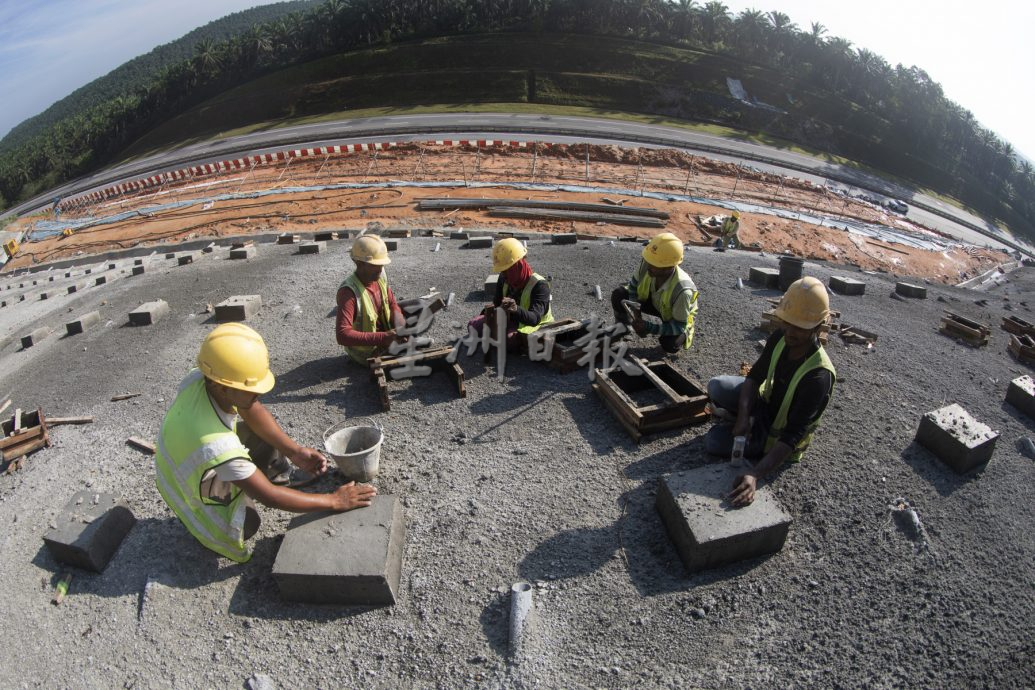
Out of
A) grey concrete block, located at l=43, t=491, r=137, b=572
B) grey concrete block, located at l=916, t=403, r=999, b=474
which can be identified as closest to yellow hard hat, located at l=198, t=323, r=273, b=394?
grey concrete block, located at l=43, t=491, r=137, b=572

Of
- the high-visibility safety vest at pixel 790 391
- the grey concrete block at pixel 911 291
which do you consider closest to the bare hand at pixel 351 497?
the high-visibility safety vest at pixel 790 391

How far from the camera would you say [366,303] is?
20.3 feet

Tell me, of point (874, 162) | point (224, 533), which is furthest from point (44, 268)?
point (874, 162)

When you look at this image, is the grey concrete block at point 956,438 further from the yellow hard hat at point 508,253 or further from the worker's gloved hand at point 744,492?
the yellow hard hat at point 508,253

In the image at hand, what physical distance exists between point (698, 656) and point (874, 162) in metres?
50.2

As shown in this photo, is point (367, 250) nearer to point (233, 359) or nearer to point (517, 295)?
point (517, 295)

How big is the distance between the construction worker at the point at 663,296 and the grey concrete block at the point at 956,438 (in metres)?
2.62

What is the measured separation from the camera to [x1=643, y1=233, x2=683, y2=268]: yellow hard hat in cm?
638

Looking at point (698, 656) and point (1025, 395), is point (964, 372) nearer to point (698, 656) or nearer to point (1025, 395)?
point (1025, 395)

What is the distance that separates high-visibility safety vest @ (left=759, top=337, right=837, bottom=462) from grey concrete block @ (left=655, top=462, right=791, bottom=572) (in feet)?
2.05

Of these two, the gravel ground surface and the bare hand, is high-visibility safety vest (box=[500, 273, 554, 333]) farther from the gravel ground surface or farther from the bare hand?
the bare hand

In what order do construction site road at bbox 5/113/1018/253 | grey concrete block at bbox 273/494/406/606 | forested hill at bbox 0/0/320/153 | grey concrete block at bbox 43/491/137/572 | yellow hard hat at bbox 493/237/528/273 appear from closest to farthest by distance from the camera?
grey concrete block at bbox 273/494/406/606, grey concrete block at bbox 43/491/137/572, yellow hard hat at bbox 493/237/528/273, construction site road at bbox 5/113/1018/253, forested hill at bbox 0/0/320/153

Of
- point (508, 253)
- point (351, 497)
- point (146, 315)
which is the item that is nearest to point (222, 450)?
point (351, 497)

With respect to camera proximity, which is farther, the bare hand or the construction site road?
the construction site road
